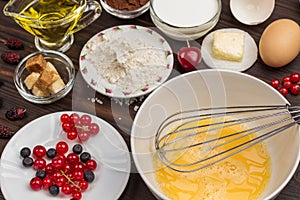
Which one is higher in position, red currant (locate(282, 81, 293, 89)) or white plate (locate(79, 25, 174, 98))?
Answer: red currant (locate(282, 81, 293, 89))

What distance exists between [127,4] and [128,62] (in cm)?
20

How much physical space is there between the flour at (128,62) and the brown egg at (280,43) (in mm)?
234

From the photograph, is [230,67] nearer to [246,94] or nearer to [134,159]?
[246,94]

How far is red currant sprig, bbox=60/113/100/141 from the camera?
1.36 metres

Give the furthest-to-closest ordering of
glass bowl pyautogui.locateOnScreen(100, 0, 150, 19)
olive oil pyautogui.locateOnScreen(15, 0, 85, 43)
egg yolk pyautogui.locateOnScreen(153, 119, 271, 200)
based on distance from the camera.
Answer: glass bowl pyautogui.locateOnScreen(100, 0, 150, 19), olive oil pyautogui.locateOnScreen(15, 0, 85, 43), egg yolk pyautogui.locateOnScreen(153, 119, 271, 200)

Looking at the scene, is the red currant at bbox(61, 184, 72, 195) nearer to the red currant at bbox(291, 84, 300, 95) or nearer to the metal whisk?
the metal whisk

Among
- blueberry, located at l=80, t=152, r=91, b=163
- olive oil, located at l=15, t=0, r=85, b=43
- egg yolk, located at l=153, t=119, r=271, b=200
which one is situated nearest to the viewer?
egg yolk, located at l=153, t=119, r=271, b=200

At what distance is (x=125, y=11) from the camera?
5.05 ft

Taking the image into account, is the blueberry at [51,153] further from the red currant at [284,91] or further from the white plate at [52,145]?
the red currant at [284,91]

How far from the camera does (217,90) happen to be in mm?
1319

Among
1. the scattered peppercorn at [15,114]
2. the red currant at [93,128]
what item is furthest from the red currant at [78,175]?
the scattered peppercorn at [15,114]

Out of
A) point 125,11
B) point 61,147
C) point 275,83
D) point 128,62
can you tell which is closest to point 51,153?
point 61,147

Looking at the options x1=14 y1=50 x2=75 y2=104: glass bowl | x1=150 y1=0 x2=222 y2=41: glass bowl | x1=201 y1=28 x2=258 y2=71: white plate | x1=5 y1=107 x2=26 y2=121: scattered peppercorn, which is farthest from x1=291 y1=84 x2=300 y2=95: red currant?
x1=5 y1=107 x2=26 y2=121: scattered peppercorn

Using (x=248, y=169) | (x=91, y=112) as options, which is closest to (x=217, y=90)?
(x=248, y=169)
